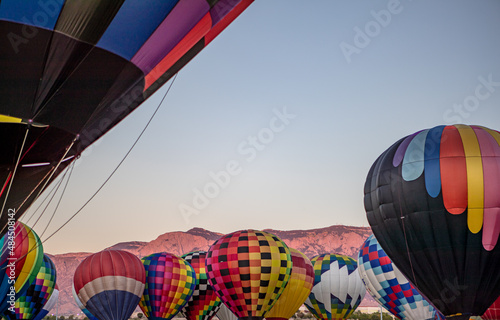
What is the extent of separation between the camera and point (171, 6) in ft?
24.0

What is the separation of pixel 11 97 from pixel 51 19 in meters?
1.24

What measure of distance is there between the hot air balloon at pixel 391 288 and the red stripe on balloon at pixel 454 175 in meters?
6.64

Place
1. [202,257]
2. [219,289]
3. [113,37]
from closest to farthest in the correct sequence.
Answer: [113,37], [219,289], [202,257]

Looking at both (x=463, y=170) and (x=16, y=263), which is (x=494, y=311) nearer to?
(x=463, y=170)

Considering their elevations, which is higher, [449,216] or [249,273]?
[249,273]

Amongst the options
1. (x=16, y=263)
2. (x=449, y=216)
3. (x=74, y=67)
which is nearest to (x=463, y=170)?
(x=449, y=216)

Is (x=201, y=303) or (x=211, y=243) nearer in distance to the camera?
(x=201, y=303)

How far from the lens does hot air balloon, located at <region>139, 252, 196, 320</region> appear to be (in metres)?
21.8

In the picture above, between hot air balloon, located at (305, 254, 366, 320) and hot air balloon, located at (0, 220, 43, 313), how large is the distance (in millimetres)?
13101

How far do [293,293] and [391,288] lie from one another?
178 inches

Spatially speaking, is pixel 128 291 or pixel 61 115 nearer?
pixel 61 115

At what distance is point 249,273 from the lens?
1847 centimetres

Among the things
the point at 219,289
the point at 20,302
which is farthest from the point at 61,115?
the point at 20,302

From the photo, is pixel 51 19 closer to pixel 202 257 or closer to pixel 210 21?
pixel 210 21
